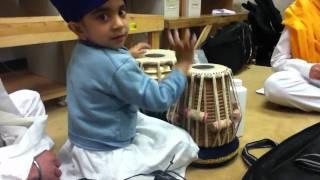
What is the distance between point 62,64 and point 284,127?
121 centimetres

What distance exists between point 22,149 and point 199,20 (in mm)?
1767

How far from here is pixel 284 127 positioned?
1485 millimetres

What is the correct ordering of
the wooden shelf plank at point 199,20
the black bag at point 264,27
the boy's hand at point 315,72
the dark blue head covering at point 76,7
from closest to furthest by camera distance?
1. the dark blue head covering at point 76,7
2. the boy's hand at point 315,72
3. the wooden shelf plank at point 199,20
4. the black bag at point 264,27

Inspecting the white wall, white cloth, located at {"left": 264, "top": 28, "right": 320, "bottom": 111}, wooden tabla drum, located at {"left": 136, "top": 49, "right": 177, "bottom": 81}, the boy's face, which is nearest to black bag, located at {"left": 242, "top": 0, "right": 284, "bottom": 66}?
white cloth, located at {"left": 264, "top": 28, "right": 320, "bottom": 111}

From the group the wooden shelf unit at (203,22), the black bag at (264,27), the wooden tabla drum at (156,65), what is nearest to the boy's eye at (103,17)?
the wooden tabla drum at (156,65)

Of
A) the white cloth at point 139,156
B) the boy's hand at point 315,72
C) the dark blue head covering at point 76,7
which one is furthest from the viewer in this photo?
the boy's hand at point 315,72

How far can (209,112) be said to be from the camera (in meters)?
1.12

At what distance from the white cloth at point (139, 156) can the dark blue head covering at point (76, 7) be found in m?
0.35

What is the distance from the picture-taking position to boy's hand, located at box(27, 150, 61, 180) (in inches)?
33.4

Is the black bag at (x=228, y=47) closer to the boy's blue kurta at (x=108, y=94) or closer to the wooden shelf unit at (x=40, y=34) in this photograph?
the wooden shelf unit at (x=40, y=34)

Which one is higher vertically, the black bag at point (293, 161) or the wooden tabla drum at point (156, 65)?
the wooden tabla drum at point (156, 65)

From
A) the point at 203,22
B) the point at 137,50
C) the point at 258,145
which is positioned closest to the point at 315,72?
the point at 258,145

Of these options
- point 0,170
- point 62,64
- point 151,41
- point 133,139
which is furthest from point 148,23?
point 0,170

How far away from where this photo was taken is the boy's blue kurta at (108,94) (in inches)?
33.1
